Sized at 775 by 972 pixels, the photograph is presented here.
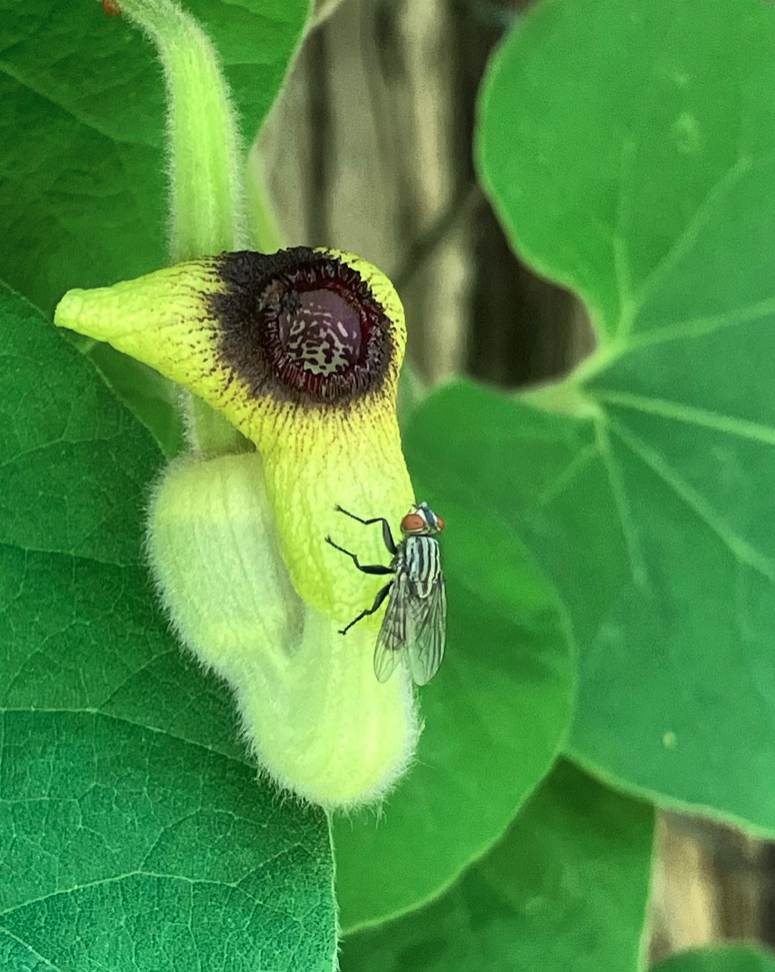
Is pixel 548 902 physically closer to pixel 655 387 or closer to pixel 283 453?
pixel 655 387

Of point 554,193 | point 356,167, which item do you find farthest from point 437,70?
point 554,193

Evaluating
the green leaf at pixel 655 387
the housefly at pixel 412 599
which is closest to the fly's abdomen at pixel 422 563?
the housefly at pixel 412 599

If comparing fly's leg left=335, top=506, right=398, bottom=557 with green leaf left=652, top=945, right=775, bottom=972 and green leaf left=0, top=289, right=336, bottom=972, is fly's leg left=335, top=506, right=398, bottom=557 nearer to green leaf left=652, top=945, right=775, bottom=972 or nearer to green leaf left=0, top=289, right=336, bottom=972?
green leaf left=0, top=289, right=336, bottom=972

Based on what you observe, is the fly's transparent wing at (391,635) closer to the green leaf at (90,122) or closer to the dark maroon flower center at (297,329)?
the dark maroon flower center at (297,329)

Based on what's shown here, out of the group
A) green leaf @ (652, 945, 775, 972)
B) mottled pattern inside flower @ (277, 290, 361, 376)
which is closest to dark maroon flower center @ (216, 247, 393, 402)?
mottled pattern inside flower @ (277, 290, 361, 376)

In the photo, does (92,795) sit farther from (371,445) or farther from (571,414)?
(571,414)
